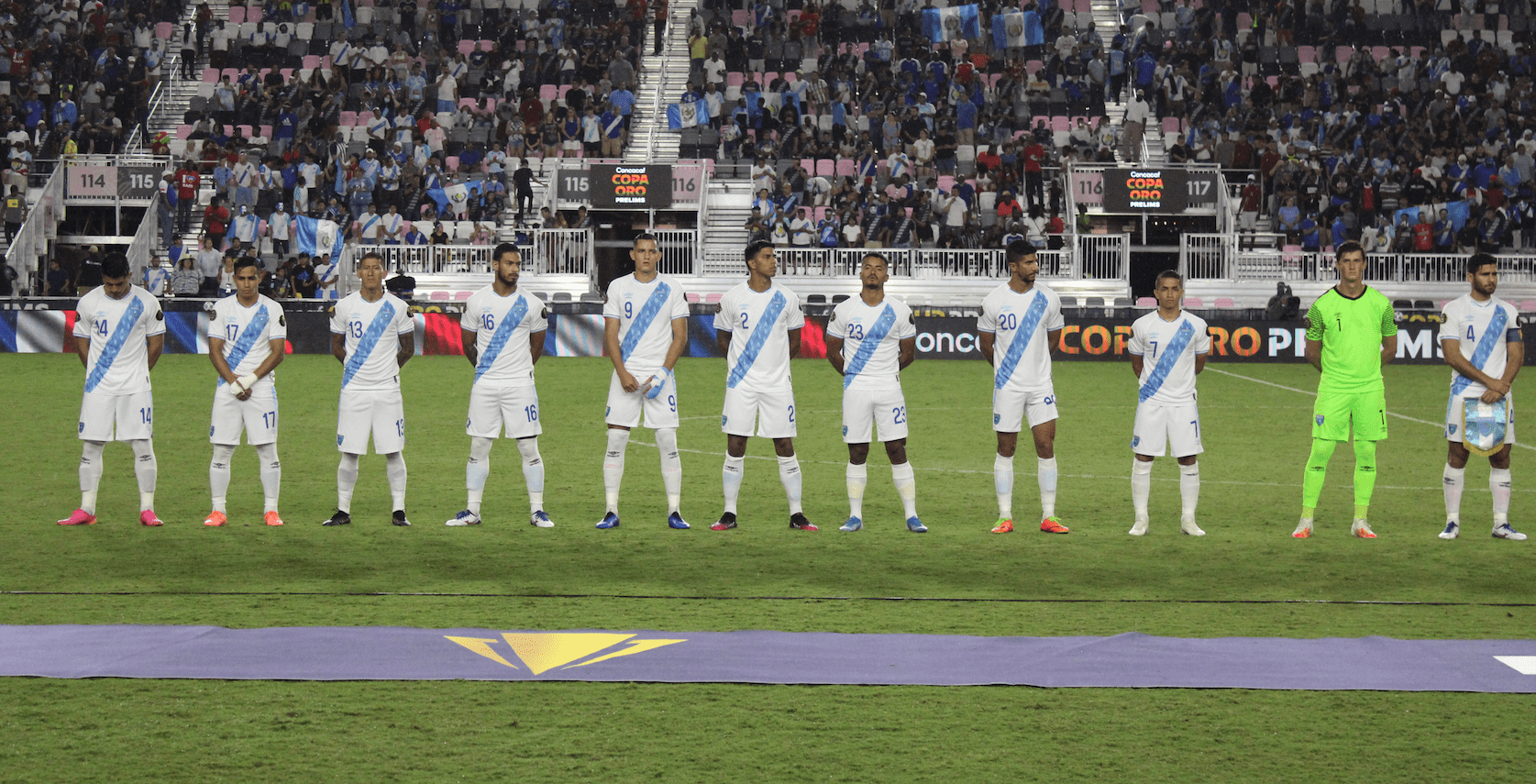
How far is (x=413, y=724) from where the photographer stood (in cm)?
595

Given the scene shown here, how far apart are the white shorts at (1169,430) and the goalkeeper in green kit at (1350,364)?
2.62 ft

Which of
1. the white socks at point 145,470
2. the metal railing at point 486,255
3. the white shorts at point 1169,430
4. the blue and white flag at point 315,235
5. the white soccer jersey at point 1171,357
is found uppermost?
the blue and white flag at point 315,235

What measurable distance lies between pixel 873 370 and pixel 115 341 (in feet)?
17.4

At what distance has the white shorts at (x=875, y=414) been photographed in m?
10.5

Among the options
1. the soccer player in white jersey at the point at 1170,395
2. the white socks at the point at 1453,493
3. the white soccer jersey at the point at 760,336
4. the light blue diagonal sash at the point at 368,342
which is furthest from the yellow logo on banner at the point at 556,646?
the white socks at the point at 1453,493

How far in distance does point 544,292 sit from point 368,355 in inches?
836

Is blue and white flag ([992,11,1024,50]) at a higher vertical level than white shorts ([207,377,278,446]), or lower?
higher

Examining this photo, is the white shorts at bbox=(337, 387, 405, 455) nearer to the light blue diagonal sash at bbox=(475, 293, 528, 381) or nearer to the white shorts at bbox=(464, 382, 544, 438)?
the white shorts at bbox=(464, 382, 544, 438)

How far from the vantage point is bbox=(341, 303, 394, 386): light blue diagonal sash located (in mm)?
10664

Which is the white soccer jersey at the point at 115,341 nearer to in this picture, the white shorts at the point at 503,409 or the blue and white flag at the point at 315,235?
the white shorts at the point at 503,409

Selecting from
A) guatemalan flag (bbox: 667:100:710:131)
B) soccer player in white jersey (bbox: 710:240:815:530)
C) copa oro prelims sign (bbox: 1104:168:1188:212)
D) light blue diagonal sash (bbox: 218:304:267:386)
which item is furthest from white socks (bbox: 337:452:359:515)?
guatemalan flag (bbox: 667:100:710:131)

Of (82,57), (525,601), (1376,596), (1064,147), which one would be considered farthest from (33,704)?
(82,57)

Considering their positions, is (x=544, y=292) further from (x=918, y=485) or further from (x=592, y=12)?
(x=918, y=485)

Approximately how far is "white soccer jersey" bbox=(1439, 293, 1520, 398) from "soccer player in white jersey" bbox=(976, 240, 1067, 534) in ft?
8.81
